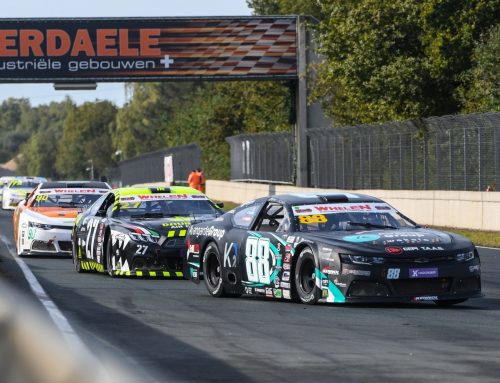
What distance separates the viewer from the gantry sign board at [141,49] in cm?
4684

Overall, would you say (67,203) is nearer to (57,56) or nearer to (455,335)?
(455,335)

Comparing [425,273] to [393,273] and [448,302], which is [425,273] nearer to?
[393,273]

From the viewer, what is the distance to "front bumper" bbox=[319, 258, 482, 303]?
461 inches

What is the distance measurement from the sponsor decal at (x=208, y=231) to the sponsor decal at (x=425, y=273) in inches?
104

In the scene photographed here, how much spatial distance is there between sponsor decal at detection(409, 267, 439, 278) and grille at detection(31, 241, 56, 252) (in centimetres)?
1094

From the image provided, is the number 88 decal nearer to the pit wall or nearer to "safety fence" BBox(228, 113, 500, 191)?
the pit wall

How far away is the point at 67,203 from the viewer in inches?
903

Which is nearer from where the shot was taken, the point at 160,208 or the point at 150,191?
the point at 160,208

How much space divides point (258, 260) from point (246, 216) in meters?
0.75

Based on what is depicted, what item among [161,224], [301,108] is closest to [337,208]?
[161,224]

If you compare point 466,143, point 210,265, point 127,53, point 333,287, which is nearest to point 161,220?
point 210,265

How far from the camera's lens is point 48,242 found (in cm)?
2166

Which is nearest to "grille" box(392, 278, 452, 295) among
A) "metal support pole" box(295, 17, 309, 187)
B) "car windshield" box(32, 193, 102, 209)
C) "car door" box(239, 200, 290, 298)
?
"car door" box(239, 200, 290, 298)

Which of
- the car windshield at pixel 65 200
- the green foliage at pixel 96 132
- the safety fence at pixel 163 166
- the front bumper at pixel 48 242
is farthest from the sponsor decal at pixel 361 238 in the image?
the green foliage at pixel 96 132
